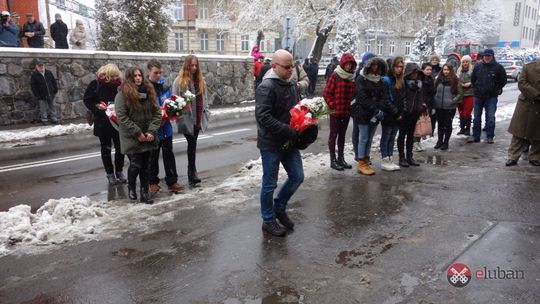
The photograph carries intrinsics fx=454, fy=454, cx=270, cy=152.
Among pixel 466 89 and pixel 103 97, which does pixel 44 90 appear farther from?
pixel 466 89

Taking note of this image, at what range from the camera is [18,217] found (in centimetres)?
510

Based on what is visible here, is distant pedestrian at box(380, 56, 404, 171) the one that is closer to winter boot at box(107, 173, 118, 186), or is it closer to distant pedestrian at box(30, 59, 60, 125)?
winter boot at box(107, 173, 118, 186)

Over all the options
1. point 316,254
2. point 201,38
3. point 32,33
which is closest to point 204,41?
point 201,38

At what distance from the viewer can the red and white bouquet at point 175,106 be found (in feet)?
20.2

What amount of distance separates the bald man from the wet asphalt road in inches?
10.7

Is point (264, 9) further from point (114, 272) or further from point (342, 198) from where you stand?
point (114, 272)

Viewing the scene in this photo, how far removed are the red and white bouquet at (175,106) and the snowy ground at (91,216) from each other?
1125 millimetres

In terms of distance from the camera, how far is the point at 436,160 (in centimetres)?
849

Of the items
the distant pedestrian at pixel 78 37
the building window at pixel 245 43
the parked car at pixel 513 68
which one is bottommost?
the parked car at pixel 513 68

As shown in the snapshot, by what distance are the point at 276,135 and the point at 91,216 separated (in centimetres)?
249

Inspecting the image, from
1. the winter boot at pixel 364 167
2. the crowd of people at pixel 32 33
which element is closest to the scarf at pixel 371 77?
the winter boot at pixel 364 167

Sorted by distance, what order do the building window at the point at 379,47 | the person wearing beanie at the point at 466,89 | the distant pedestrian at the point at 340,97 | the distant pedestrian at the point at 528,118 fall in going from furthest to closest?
the building window at the point at 379,47 → the person wearing beanie at the point at 466,89 → the distant pedestrian at the point at 528,118 → the distant pedestrian at the point at 340,97

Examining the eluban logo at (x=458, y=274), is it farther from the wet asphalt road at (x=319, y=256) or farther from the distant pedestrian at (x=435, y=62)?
the distant pedestrian at (x=435, y=62)

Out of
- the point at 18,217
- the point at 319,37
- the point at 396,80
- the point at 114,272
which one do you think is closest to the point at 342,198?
the point at 396,80
